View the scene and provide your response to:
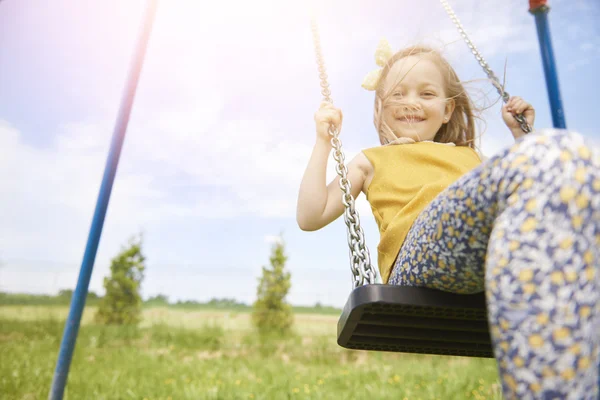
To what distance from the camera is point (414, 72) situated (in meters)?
1.47

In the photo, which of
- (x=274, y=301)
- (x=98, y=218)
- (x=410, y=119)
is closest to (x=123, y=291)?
(x=274, y=301)

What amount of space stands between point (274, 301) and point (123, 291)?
5.57 feet

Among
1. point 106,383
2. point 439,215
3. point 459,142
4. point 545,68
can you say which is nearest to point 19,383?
point 106,383

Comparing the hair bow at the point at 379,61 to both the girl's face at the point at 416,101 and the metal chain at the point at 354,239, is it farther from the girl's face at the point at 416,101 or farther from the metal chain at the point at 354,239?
the metal chain at the point at 354,239

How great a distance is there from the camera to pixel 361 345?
115 cm

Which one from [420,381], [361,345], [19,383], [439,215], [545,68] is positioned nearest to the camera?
[439,215]

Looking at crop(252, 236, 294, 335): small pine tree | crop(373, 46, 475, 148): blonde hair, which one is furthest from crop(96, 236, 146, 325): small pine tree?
crop(373, 46, 475, 148): blonde hair

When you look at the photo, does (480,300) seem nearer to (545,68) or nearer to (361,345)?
(361,345)

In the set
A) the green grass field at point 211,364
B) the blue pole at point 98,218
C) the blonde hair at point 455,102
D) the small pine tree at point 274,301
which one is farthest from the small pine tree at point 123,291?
the blonde hair at point 455,102

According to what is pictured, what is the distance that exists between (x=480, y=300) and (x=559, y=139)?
40 cm

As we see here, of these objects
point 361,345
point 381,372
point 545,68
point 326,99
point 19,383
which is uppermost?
point 545,68

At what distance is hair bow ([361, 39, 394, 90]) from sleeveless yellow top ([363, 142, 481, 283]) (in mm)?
325

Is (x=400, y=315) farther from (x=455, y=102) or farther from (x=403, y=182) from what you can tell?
(x=455, y=102)

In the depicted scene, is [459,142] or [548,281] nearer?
[548,281]
